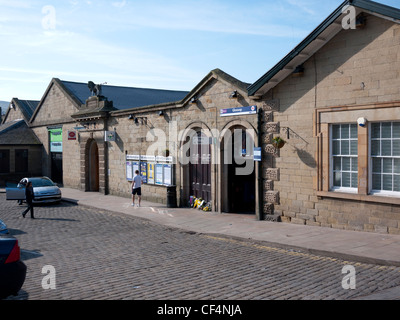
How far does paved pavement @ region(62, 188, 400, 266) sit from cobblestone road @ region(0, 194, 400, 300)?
0.30m

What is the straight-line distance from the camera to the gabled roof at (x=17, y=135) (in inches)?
1300

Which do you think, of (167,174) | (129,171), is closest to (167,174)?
(167,174)

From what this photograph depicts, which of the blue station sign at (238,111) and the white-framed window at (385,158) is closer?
the white-framed window at (385,158)

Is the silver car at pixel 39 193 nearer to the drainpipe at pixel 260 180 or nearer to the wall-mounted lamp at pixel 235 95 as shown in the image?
the wall-mounted lamp at pixel 235 95

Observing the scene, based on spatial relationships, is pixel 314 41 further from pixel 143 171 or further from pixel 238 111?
pixel 143 171

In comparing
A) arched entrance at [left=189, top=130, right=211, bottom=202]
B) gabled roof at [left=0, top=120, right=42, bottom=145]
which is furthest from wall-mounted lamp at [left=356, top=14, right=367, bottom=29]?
gabled roof at [left=0, top=120, right=42, bottom=145]

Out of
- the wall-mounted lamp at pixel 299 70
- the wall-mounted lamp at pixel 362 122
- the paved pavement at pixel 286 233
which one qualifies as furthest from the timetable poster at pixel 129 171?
the wall-mounted lamp at pixel 362 122

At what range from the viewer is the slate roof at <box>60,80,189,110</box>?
27859 mm

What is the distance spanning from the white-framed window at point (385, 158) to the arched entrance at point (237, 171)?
474cm

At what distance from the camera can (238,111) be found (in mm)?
15219

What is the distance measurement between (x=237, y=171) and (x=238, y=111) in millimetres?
2458

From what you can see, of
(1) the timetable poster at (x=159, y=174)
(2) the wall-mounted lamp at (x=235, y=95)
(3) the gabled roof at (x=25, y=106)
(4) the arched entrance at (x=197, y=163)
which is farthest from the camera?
(3) the gabled roof at (x=25, y=106)

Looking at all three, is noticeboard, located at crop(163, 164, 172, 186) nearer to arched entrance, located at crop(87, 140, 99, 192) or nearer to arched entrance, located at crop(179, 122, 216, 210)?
arched entrance, located at crop(179, 122, 216, 210)

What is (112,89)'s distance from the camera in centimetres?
3008
